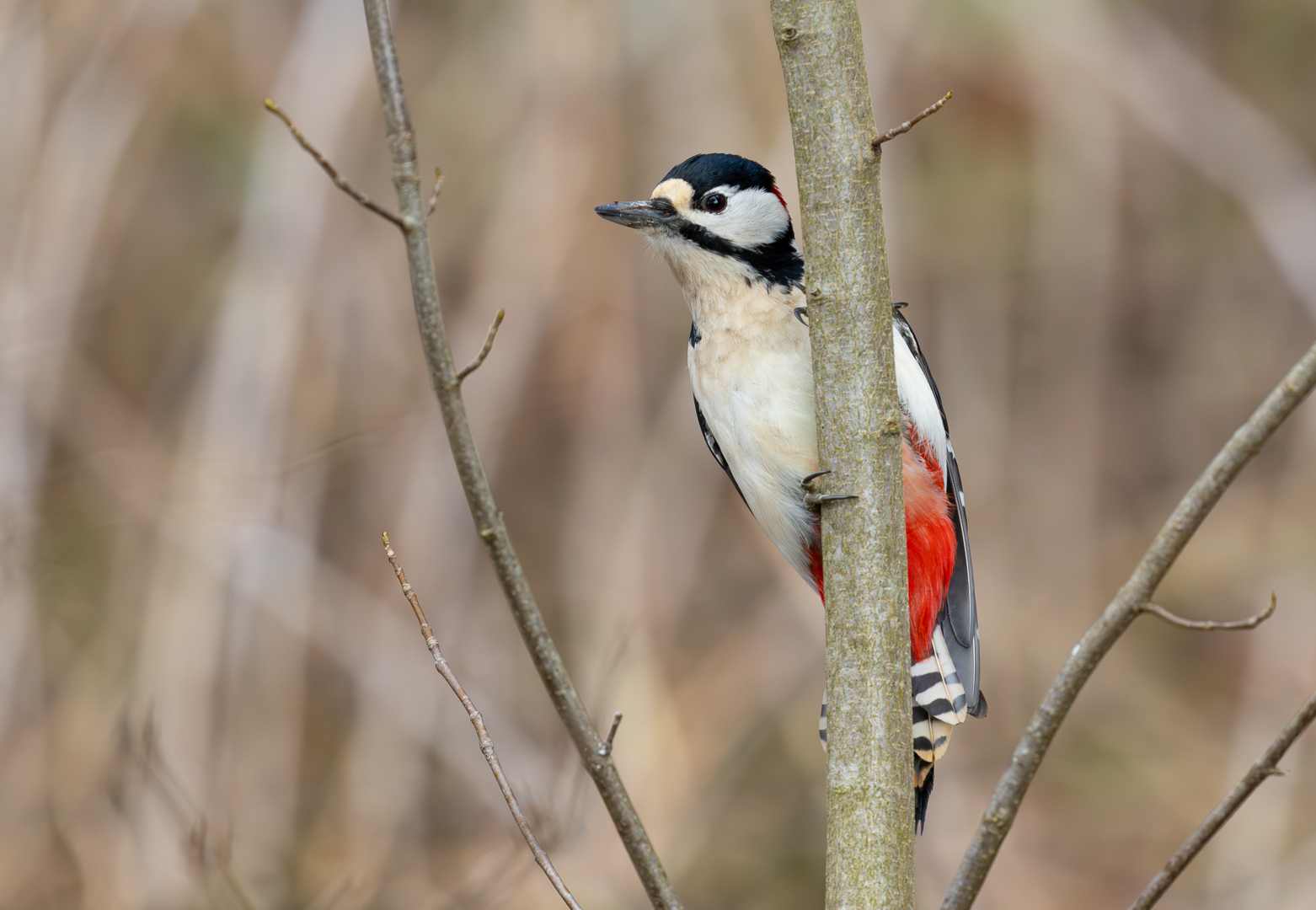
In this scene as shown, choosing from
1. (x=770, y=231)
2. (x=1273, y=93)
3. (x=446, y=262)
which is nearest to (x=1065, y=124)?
(x=1273, y=93)

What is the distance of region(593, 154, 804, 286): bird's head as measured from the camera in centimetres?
235

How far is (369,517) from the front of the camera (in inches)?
180

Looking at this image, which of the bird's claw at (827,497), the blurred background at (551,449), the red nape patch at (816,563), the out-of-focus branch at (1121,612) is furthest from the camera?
the blurred background at (551,449)

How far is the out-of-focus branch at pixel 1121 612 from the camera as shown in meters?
1.18

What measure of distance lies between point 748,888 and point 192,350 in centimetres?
335

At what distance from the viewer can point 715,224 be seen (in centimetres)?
238

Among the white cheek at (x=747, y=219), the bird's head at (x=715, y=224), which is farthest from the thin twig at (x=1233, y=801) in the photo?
the white cheek at (x=747, y=219)

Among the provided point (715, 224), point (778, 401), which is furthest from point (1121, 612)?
point (715, 224)

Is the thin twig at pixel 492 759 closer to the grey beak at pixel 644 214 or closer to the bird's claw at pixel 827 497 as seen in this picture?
the bird's claw at pixel 827 497

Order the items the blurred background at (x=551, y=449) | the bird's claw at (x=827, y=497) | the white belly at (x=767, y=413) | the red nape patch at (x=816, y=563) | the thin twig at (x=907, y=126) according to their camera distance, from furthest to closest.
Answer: the blurred background at (x=551, y=449) < the red nape patch at (x=816, y=563) < the white belly at (x=767, y=413) < the bird's claw at (x=827, y=497) < the thin twig at (x=907, y=126)

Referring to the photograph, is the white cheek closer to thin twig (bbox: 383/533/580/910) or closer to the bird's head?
the bird's head

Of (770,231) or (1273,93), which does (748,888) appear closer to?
(770,231)

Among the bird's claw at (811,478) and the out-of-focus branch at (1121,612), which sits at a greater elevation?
the bird's claw at (811,478)

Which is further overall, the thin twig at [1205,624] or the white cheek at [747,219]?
the white cheek at [747,219]
